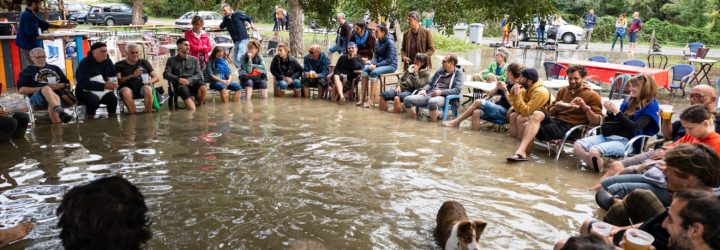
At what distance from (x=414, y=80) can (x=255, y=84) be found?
290 centimetres

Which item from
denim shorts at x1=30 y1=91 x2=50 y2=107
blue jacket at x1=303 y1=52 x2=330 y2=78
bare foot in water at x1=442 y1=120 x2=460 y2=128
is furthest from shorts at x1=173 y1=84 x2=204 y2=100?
bare foot in water at x1=442 y1=120 x2=460 y2=128

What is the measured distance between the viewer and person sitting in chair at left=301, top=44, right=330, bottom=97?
32.9 ft

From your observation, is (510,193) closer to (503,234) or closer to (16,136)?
(503,234)

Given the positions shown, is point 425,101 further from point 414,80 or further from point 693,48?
point 693,48

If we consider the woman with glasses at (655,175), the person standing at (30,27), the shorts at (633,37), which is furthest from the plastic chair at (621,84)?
the shorts at (633,37)

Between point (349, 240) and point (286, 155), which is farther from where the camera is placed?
point (286, 155)

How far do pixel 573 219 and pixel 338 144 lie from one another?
299 centimetres

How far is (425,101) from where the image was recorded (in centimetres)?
833

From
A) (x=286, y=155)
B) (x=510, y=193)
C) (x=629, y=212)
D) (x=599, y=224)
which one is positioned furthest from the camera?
(x=286, y=155)

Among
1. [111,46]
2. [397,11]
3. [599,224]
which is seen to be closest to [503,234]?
[599,224]

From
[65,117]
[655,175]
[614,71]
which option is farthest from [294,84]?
[655,175]

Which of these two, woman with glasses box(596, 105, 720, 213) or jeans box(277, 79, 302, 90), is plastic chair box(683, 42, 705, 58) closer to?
jeans box(277, 79, 302, 90)

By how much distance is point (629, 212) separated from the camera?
362cm

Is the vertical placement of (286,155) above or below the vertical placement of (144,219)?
below
